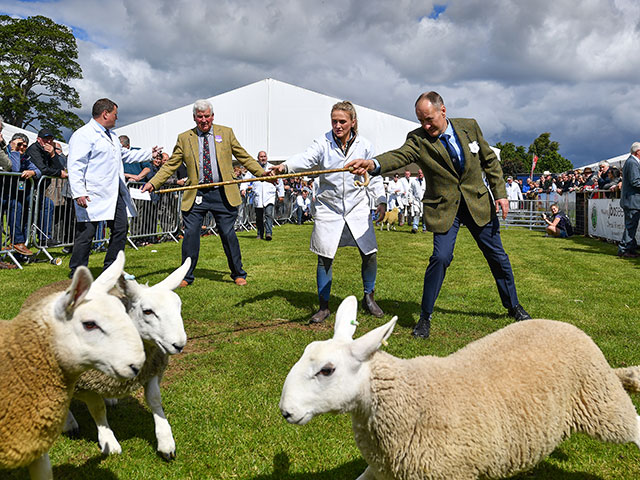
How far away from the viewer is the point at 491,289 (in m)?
7.44

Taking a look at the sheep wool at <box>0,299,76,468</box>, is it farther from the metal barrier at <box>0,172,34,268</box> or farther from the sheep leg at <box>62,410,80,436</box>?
the metal barrier at <box>0,172,34,268</box>

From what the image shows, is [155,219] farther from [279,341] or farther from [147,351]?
[147,351]

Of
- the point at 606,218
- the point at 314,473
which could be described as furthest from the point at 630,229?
the point at 314,473

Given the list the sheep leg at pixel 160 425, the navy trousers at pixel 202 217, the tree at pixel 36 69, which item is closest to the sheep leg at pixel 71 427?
the sheep leg at pixel 160 425

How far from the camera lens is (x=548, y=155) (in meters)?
75.5

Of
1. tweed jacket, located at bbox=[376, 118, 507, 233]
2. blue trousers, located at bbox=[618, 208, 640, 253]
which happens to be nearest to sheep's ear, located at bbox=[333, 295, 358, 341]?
tweed jacket, located at bbox=[376, 118, 507, 233]

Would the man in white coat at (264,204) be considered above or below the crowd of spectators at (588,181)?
below

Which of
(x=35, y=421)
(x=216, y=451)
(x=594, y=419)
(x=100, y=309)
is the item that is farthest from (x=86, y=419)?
(x=594, y=419)

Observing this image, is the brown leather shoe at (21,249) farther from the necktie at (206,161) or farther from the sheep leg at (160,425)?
the sheep leg at (160,425)

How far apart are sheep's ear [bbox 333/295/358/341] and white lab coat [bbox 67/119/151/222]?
16.2 ft

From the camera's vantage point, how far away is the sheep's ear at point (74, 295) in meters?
2.07

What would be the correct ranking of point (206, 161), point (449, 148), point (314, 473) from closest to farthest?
point (314, 473) < point (449, 148) < point (206, 161)

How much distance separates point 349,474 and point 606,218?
1476 centimetres

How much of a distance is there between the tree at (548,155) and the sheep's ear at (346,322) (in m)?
81.3
